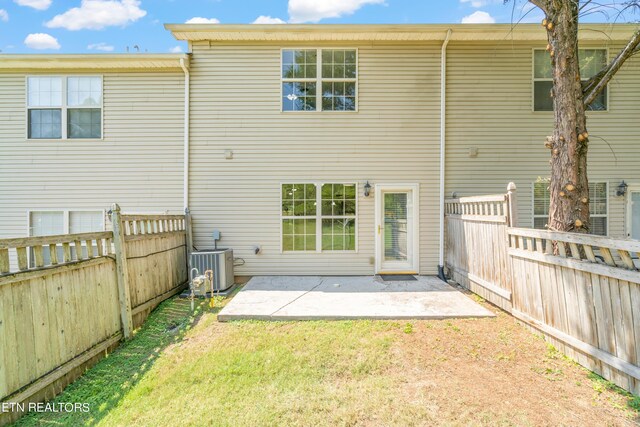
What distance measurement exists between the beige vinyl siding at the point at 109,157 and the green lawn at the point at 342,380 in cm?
387

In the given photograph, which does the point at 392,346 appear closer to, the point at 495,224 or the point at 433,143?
the point at 495,224

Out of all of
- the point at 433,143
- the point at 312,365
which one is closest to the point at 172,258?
the point at 312,365

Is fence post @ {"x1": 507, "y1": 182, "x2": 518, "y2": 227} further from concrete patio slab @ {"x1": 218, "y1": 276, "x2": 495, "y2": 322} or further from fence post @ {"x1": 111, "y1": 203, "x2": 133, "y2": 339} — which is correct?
fence post @ {"x1": 111, "y1": 203, "x2": 133, "y2": 339}

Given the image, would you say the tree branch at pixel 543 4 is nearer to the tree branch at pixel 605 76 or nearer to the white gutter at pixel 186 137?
the tree branch at pixel 605 76

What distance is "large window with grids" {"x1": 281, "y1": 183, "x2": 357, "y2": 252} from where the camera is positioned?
22.8 feet

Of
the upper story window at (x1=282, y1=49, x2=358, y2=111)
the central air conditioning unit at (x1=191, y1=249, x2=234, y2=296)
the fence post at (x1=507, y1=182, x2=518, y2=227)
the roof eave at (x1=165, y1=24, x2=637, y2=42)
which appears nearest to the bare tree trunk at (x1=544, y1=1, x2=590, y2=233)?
the fence post at (x1=507, y1=182, x2=518, y2=227)

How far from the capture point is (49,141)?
690 centimetres

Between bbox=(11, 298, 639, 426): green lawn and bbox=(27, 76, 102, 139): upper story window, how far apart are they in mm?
5409

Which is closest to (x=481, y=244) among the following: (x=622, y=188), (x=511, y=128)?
(x=511, y=128)

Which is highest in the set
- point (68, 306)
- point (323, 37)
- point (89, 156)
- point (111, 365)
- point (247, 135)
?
point (323, 37)

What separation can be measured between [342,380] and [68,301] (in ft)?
9.96

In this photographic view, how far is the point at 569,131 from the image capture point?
4.15 meters

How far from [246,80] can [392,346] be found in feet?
20.1

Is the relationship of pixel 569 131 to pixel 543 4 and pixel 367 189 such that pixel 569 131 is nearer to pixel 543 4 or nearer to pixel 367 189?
pixel 543 4
